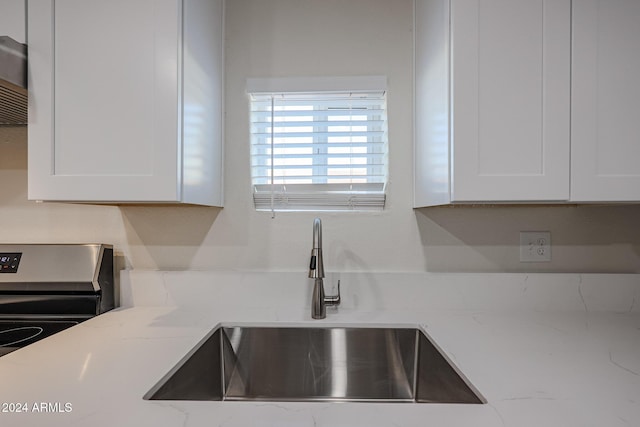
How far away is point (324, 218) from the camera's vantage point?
1.33 meters

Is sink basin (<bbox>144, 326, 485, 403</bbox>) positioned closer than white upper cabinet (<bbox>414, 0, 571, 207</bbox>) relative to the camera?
No

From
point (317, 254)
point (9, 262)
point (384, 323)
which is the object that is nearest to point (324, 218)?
point (317, 254)

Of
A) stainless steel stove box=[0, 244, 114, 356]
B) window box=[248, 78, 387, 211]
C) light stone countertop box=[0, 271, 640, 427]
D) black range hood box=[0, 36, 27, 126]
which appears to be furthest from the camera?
window box=[248, 78, 387, 211]

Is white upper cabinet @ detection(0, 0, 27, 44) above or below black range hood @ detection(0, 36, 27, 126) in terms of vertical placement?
above

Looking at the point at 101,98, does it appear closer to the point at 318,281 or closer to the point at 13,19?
the point at 13,19

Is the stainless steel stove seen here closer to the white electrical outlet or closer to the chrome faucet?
the chrome faucet

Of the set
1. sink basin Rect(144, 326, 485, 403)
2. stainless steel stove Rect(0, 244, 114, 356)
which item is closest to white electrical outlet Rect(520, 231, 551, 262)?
sink basin Rect(144, 326, 485, 403)

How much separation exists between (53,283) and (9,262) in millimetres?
188

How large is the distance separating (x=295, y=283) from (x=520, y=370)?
76cm

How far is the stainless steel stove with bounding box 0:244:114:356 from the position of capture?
3.90 feet

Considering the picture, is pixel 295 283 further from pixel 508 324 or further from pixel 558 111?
pixel 558 111

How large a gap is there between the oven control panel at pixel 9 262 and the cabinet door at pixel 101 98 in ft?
1.32

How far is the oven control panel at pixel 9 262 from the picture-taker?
1.20 metres

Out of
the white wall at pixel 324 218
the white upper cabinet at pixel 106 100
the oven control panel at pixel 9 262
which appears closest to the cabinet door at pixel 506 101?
the white wall at pixel 324 218
